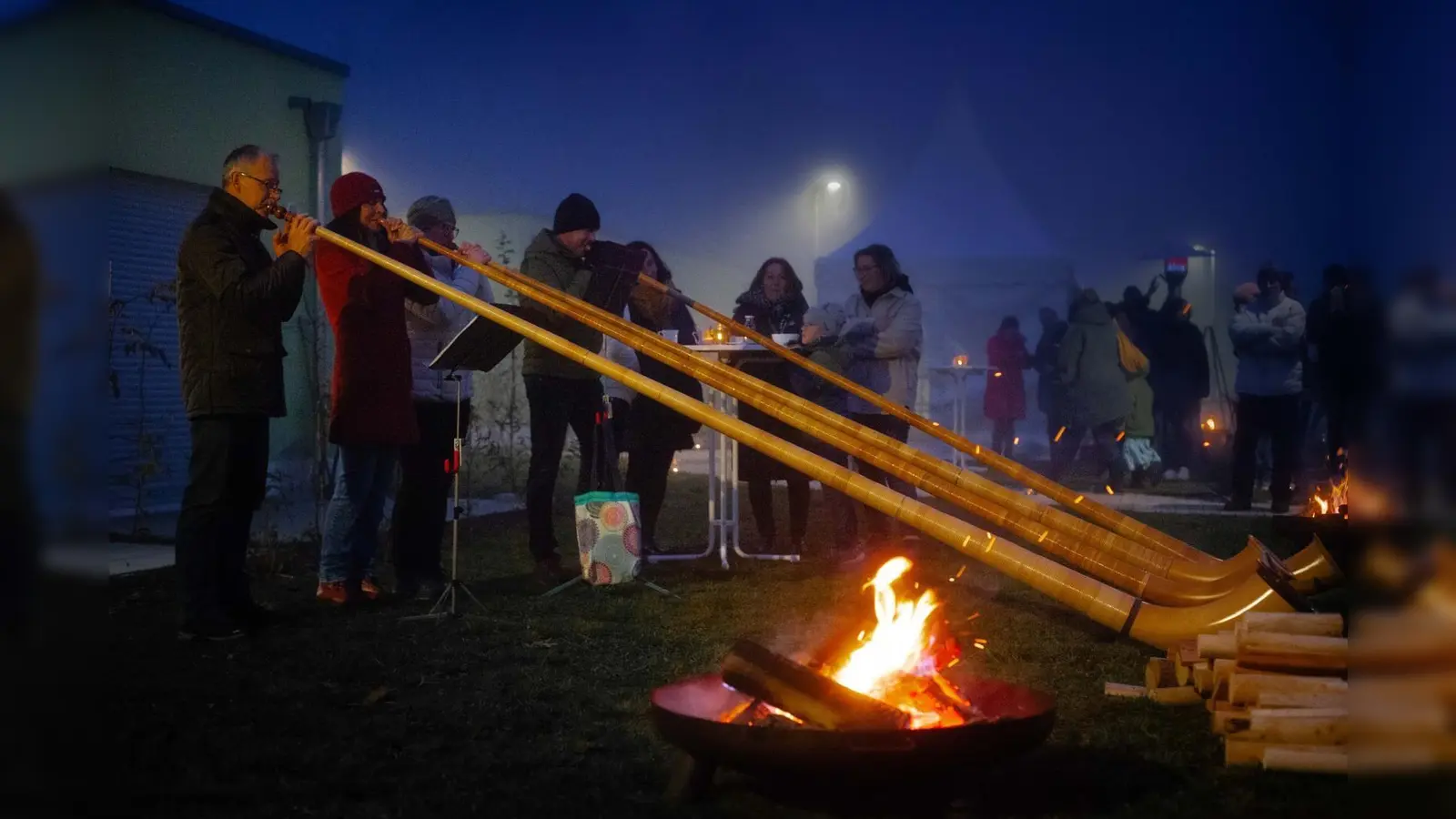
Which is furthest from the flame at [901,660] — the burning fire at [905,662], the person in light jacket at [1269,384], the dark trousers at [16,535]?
the person in light jacket at [1269,384]

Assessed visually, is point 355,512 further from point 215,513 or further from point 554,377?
point 554,377

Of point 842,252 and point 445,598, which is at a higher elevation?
point 842,252

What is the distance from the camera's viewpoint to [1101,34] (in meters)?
9.91

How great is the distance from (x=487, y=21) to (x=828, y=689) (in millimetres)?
7500

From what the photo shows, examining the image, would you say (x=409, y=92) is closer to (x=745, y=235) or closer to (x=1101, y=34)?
(x=745, y=235)

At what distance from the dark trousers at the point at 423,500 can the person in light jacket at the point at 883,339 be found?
2.25m

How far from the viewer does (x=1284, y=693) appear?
106 inches

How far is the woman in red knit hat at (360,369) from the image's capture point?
15.0 ft

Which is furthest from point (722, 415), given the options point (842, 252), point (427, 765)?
point (842, 252)

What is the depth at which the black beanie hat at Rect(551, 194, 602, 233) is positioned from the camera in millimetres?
5336

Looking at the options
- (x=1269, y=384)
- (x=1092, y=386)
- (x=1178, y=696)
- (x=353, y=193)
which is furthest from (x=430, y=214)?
(x=1092, y=386)

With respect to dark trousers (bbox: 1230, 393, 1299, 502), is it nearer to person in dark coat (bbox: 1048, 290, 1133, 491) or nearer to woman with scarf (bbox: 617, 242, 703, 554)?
person in dark coat (bbox: 1048, 290, 1133, 491)

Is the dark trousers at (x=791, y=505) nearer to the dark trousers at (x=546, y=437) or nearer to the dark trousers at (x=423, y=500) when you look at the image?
the dark trousers at (x=546, y=437)

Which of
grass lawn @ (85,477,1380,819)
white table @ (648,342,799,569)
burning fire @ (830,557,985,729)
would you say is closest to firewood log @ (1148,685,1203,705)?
grass lawn @ (85,477,1380,819)
